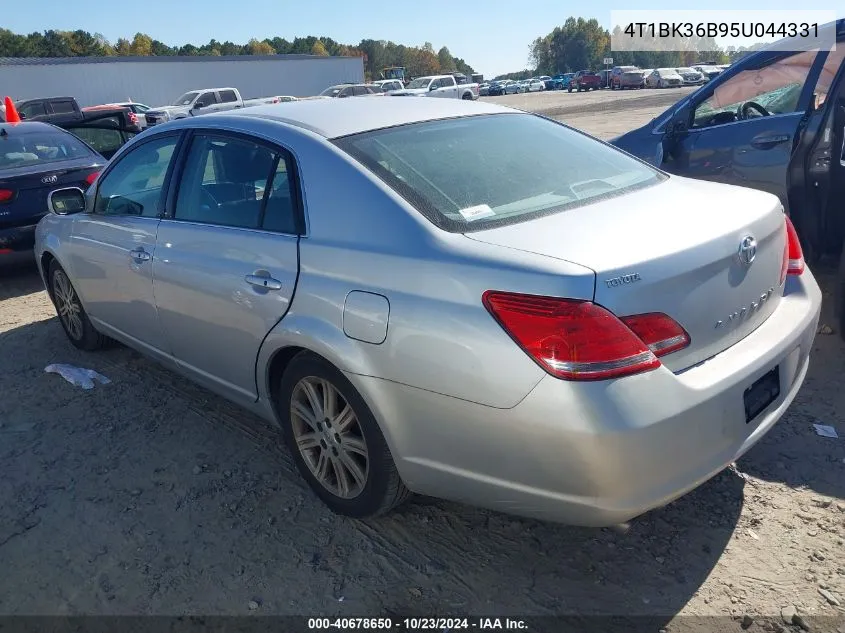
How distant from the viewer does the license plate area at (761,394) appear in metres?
2.32

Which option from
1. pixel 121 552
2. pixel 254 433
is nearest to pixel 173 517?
pixel 121 552

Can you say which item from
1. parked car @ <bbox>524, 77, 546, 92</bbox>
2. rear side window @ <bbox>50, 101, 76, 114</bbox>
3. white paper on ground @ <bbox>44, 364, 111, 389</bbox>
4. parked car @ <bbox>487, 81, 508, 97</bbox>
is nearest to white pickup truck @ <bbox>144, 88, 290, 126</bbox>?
rear side window @ <bbox>50, 101, 76, 114</bbox>

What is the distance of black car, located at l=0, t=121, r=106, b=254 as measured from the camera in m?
6.63

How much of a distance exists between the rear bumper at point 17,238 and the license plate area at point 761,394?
6.56 metres

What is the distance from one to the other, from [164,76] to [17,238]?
151 feet

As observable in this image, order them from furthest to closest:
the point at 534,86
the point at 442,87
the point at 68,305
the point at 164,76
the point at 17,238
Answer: the point at 534,86 < the point at 164,76 < the point at 442,87 < the point at 17,238 < the point at 68,305

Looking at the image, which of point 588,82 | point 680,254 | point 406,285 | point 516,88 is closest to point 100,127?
point 406,285

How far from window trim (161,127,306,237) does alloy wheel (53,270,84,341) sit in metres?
1.67

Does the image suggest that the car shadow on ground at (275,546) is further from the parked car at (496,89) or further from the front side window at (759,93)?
the parked car at (496,89)

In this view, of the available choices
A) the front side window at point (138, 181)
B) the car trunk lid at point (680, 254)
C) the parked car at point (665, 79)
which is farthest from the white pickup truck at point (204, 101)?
the parked car at point (665, 79)

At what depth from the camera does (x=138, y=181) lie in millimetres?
3977

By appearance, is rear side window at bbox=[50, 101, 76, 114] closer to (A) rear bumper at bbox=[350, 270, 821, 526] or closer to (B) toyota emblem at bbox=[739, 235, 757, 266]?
(A) rear bumper at bbox=[350, 270, 821, 526]

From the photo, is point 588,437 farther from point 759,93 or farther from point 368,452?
point 759,93

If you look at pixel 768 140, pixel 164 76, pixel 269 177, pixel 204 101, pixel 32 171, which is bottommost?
pixel 768 140
